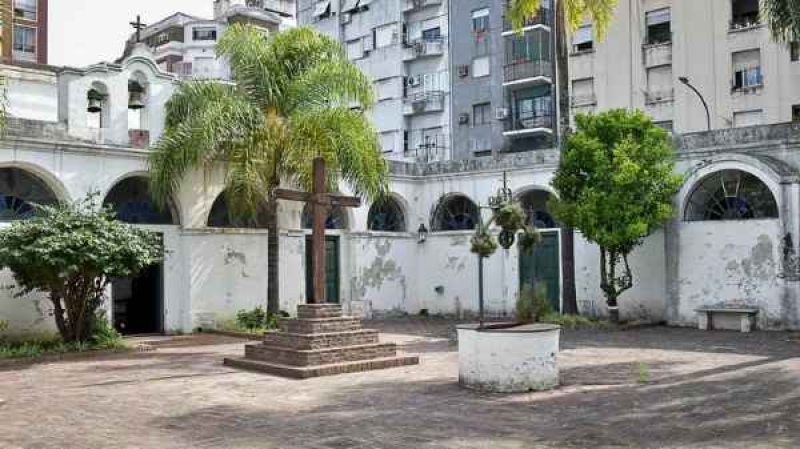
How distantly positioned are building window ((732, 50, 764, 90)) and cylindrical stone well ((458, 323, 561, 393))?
973 inches

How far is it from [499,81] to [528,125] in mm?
2766

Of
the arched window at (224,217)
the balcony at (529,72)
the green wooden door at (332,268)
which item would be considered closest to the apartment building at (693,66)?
the balcony at (529,72)

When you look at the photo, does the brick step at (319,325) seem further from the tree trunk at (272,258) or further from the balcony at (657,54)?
the balcony at (657,54)

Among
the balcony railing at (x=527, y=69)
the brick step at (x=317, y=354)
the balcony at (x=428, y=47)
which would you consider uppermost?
the balcony at (x=428, y=47)

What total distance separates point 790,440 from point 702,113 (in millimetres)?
26687

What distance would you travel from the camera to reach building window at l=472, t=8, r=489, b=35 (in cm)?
3962

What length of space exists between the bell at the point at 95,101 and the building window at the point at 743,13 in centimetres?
2395

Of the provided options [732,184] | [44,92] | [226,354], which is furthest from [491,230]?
[44,92]

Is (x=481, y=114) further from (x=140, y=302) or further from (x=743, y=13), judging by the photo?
(x=140, y=302)

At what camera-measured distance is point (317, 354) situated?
12.1 m

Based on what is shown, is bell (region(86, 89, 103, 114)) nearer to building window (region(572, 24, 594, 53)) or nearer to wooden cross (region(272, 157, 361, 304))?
wooden cross (region(272, 157, 361, 304))

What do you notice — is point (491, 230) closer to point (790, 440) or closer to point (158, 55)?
point (790, 440)

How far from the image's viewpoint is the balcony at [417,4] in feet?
135

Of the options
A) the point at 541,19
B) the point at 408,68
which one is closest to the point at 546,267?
the point at 541,19
